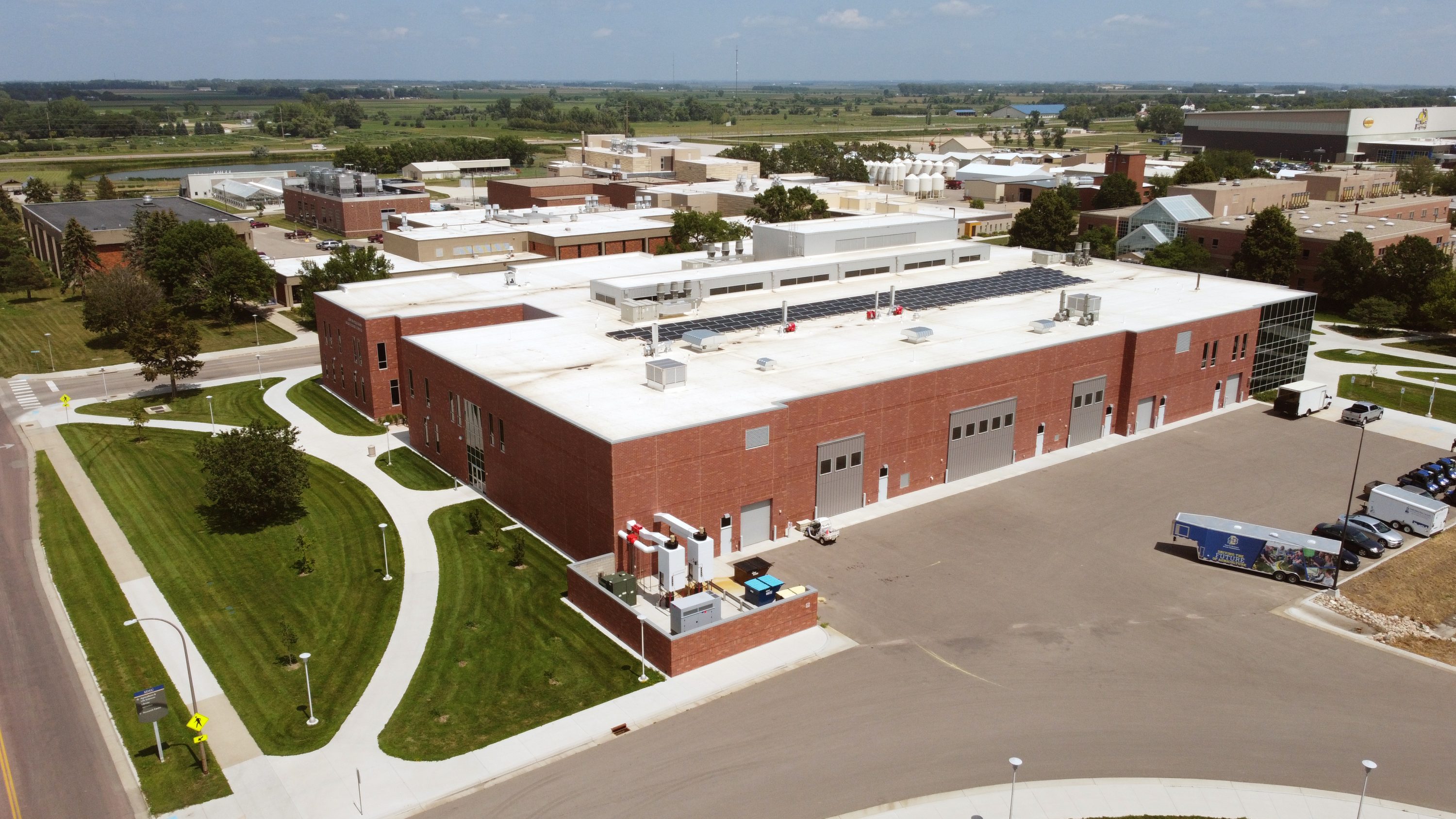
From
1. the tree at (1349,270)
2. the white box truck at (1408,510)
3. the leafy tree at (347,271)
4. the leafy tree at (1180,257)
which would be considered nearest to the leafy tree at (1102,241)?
the leafy tree at (1180,257)

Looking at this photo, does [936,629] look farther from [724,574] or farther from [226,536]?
[226,536]

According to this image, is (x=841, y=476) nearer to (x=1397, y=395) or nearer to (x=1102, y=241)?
(x=1397, y=395)

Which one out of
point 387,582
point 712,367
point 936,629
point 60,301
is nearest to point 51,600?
point 387,582

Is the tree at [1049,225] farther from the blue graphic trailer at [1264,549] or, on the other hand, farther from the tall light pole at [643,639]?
the tall light pole at [643,639]

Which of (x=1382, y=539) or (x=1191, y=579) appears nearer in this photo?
(x=1191, y=579)

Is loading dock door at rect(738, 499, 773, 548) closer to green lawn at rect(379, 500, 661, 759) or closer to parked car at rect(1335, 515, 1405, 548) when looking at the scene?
green lawn at rect(379, 500, 661, 759)
